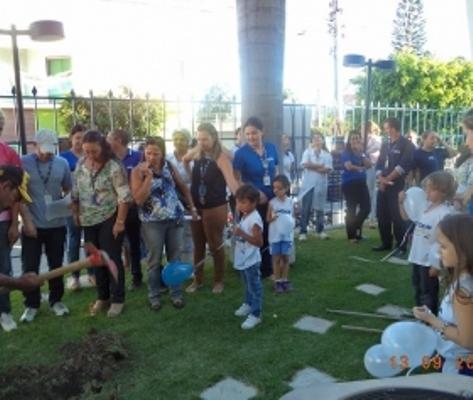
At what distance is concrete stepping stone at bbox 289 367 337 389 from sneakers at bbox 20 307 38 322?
8.62 feet

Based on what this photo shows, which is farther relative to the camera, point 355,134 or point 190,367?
point 355,134

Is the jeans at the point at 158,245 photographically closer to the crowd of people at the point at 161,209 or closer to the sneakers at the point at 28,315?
the crowd of people at the point at 161,209

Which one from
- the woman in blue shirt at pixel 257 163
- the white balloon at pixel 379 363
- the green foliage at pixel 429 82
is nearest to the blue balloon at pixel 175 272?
the woman in blue shirt at pixel 257 163

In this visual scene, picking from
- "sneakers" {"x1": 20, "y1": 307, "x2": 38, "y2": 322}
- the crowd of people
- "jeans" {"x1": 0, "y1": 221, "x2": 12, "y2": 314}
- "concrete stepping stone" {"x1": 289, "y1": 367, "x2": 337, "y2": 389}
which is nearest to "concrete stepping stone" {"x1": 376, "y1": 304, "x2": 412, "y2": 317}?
the crowd of people

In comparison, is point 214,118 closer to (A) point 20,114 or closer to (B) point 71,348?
(A) point 20,114

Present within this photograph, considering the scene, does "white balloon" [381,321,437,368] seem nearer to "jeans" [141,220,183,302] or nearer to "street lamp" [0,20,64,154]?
"jeans" [141,220,183,302]

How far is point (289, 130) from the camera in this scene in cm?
925

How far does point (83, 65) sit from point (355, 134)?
23944mm

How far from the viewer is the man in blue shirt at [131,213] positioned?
5.41 meters

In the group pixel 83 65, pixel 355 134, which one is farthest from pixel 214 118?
pixel 83 65

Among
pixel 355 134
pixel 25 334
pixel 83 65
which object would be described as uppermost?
pixel 83 65

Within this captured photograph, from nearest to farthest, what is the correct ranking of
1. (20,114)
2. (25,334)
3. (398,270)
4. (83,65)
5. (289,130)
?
(25,334)
(20,114)
(398,270)
(289,130)
(83,65)

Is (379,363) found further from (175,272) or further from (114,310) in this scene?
(114,310)

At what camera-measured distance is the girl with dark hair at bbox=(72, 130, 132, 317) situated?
4.64 metres
